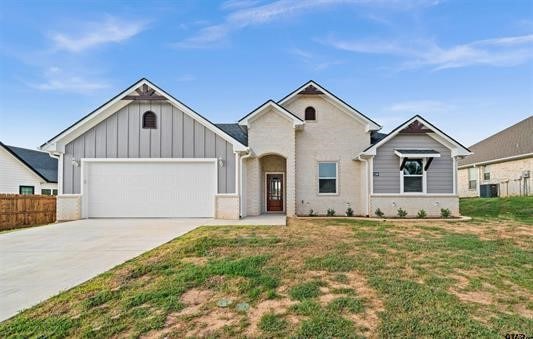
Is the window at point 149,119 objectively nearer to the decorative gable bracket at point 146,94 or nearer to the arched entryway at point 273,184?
the decorative gable bracket at point 146,94

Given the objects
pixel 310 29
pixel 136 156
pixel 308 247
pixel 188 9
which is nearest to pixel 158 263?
pixel 308 247

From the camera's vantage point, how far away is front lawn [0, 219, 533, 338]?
3404 mm

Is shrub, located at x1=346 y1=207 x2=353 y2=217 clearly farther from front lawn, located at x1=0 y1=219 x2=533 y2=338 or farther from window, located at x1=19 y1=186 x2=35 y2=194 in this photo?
window, located at x1=19 y1=186 x2=35 y2=194

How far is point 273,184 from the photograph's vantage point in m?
16.4

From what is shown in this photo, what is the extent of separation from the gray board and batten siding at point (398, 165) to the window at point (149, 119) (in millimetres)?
10396

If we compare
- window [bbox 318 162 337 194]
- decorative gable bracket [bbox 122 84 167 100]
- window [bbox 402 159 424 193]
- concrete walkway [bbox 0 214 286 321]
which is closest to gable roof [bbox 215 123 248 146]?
decorative gable bracket [bbox 122 84 167 100]

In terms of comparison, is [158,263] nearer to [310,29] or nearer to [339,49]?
[310,29]

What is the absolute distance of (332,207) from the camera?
15.2 meters

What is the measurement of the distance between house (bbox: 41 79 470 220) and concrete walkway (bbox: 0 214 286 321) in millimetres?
1945

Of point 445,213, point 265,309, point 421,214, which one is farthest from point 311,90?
point 265,309

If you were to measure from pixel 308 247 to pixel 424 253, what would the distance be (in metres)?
2.55

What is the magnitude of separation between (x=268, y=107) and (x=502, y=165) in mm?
20054

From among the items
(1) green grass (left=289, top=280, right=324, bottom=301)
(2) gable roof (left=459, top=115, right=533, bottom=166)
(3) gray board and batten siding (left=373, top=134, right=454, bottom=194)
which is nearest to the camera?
(1) green grass (left=289, top=280, right=324, bottom=301)

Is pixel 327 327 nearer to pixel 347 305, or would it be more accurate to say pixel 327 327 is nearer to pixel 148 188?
pixel 347 305
